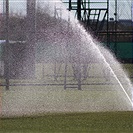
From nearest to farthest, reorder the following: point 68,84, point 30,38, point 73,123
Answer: point 73,123
point 68,84
point 30,38

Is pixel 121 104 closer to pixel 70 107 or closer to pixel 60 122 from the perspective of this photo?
pixel 70 107

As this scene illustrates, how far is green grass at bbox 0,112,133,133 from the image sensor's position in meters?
11.6

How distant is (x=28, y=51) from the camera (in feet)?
78.5

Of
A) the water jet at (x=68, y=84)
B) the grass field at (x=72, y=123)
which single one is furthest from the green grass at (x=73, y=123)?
the water jet at (x=68, y=84)

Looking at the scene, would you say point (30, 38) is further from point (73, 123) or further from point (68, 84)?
point (73, 123)

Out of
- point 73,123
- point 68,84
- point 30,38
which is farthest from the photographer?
point 30,38

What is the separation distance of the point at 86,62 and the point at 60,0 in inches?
87.8

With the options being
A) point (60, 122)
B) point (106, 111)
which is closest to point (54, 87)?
point (106, 111)

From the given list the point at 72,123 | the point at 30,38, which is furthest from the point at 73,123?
the point at 30,38

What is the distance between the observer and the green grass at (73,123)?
38.2 feet

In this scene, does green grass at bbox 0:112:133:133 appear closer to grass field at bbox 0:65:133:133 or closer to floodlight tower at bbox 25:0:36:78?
grass field at bbox 0:65:133:133

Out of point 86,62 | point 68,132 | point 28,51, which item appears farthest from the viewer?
point 28,51

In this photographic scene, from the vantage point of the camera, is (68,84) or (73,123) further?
(68,84)

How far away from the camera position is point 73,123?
12711 mm
